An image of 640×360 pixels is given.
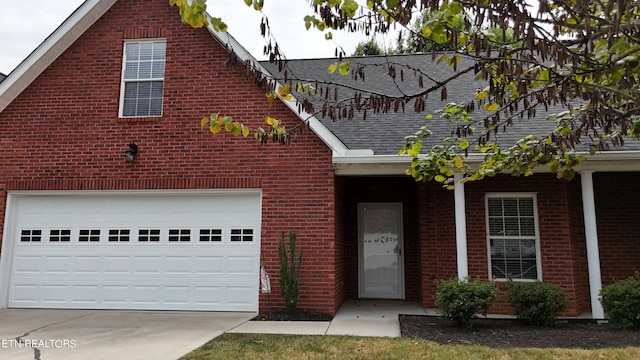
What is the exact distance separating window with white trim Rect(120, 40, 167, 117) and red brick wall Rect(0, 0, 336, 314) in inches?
7.1

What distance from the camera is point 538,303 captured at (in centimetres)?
726

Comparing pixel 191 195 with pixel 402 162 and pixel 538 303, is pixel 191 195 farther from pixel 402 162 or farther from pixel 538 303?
pixel 538 303

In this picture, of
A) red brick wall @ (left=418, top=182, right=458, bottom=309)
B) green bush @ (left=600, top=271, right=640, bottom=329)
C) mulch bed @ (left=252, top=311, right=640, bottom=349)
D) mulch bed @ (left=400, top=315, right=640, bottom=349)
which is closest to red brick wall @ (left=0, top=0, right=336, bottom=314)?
mulch bed @ (left=252, top=311, right=640, bottom=349)

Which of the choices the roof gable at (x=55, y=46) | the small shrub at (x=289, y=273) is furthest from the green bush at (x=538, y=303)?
the roof gable at (x=55, y=46)

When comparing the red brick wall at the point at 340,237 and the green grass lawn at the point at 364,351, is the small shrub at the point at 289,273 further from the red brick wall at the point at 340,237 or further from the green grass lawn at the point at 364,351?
the green grass lawn at the point at 364,351

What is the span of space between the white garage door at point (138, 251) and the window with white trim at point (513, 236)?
14.8 feet

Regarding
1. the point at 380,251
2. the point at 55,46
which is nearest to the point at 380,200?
the point at 380,251

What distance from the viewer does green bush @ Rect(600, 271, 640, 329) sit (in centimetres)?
685

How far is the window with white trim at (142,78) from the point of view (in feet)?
30.0

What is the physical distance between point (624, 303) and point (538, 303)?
1184 mm

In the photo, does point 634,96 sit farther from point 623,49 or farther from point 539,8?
point 539,8

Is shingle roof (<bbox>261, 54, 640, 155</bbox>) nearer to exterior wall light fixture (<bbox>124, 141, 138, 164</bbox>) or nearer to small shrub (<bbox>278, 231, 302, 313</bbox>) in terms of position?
small shrub (<bbox>278, 231, 302, 313</bbox>)

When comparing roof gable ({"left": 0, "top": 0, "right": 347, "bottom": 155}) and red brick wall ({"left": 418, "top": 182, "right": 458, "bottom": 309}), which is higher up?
roof gable ({"left": 0, "top": 0, "right": 347, "bottom": 155})

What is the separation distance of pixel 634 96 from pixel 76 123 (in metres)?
9.21
